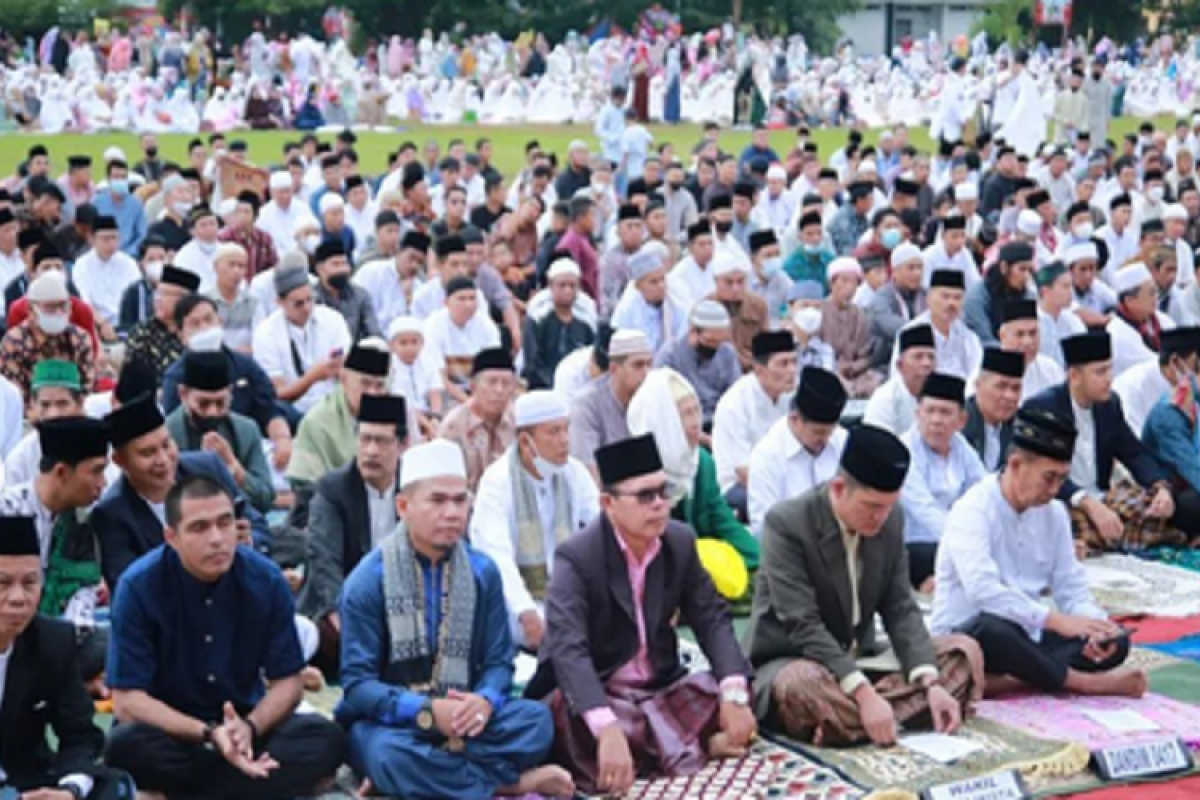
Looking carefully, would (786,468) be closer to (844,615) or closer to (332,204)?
(844,615)

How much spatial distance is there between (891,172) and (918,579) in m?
13.2

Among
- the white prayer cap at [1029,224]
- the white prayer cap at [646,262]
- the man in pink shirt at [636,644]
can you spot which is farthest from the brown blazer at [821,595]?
the white prayer cap at [1029,224]

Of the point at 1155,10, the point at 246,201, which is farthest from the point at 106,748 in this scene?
the point at 1155,10

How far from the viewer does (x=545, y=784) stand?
5.25m

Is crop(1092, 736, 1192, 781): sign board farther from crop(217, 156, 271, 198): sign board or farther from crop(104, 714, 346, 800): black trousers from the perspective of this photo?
crop(217, 156, 271, 198): sign board

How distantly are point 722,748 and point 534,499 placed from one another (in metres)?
1.34

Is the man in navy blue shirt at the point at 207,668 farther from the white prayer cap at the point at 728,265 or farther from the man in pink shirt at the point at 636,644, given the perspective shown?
the white prayer cap at the point at 728,265

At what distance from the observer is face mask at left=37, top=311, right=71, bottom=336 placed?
8.82m

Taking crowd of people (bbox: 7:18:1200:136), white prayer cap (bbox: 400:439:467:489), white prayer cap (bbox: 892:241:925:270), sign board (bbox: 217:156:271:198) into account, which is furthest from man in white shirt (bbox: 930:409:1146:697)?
crowd of people (bbox: 7:18:1200:136)

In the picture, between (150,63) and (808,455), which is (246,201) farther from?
(150,63)

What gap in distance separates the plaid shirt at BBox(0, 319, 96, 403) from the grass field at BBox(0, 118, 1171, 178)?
1514 centimetres

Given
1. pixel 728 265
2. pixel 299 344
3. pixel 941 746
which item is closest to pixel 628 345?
pixel 299 344

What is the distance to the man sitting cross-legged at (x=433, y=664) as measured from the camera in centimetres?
518

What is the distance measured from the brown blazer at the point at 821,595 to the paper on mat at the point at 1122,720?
57 centimetres
